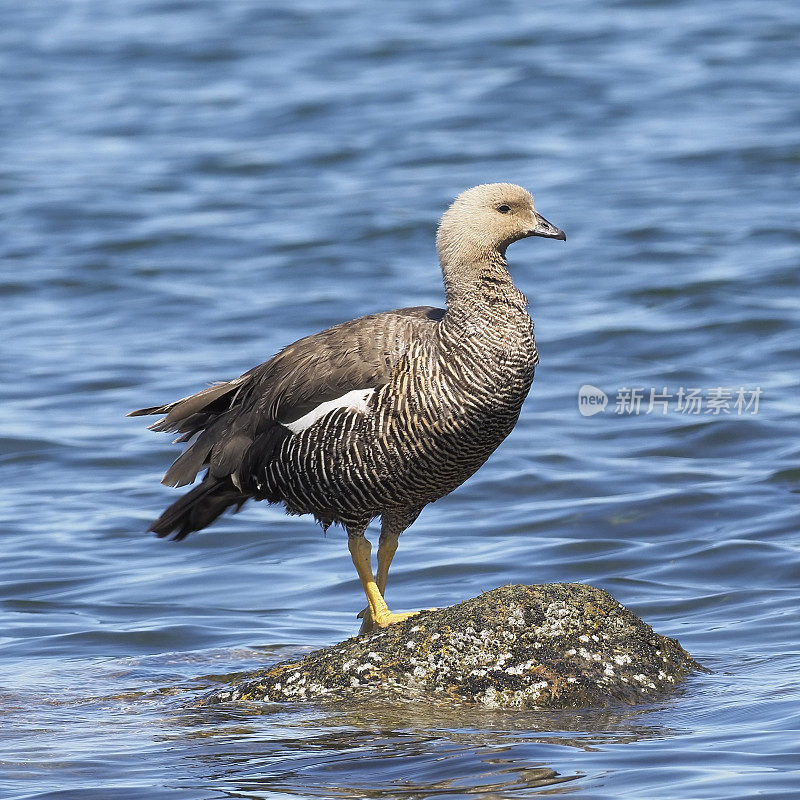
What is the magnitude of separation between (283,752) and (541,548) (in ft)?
13.0

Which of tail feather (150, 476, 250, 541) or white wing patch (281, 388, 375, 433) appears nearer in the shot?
white wing patch (281, 388, 375, 433)

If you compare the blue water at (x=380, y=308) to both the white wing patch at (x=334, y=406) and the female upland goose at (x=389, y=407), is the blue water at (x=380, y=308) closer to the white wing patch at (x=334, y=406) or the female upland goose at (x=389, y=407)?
the female upland goose at (x=389, y=407)

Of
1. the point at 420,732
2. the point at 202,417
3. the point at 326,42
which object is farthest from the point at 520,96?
the point at 420,732

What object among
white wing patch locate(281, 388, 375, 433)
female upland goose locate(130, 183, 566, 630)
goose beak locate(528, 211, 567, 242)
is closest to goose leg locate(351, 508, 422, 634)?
female upland goose locate(130, 183, 566, 630)

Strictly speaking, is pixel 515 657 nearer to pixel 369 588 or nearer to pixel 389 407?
pixel 369 588

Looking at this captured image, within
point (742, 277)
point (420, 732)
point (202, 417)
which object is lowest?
point (742, 277)

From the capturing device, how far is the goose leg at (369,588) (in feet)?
24.8

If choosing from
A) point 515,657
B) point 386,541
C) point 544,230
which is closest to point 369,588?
point 386,541

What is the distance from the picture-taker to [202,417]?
329 inches

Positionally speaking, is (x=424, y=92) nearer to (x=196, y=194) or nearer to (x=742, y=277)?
(x=196, y=194)

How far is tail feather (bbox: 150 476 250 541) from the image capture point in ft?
26.5

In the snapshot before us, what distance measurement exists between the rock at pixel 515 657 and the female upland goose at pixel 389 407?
0.61 metres

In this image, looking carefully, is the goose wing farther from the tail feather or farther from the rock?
the rock

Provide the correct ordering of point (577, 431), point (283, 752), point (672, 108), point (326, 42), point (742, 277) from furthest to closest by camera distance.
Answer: point (326, 42), point (672, 108), point (742, 277), point (577, 431), point (283, 752)
